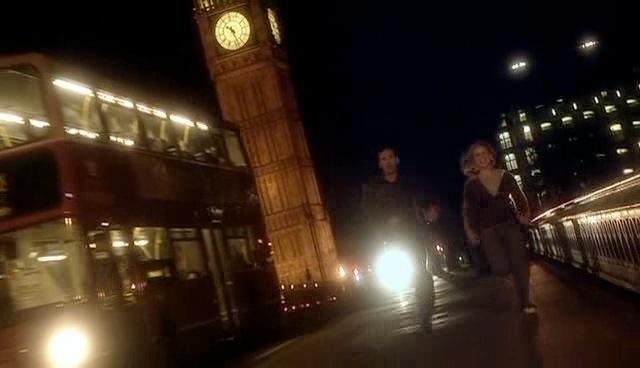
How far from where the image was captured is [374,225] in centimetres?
834

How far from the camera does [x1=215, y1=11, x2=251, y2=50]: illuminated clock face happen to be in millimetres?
52375

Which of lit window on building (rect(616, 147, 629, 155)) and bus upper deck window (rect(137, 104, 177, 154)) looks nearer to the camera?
bus upper deck window (rect(137, 104, 177, 154))

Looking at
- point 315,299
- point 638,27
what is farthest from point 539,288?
point 638,27

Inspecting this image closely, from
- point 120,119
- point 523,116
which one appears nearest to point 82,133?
point 120,119

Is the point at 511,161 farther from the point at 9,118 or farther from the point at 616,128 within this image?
the point at 9,118

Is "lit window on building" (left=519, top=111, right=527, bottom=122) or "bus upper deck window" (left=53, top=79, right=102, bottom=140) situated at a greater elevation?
"lit window on building" (left=519, top=111, right=527, bottom=122)

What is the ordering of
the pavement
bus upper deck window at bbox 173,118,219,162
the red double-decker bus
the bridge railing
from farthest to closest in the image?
1. bus upper deck window at bbox 173,118,219,162
2. the red double-decker bus
3. the bridge railing
4. the pavement

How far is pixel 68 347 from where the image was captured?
34.9 feet

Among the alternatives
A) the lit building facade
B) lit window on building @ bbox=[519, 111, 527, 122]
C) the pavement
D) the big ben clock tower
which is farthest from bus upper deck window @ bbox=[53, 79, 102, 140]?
lit window on building @ bbox=[519, 111, 527, 122]

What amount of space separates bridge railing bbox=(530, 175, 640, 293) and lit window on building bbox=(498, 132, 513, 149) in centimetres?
10725

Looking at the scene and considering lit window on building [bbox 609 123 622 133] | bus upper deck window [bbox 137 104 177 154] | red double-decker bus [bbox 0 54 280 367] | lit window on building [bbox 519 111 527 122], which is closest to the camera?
red double-decker bus [bbox 0 54 280 367]

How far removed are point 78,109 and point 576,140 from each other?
3963 inches

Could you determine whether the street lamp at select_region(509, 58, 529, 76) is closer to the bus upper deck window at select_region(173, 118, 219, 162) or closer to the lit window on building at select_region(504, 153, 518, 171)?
the lit window on building at select_region(504, 153, 518, 171)

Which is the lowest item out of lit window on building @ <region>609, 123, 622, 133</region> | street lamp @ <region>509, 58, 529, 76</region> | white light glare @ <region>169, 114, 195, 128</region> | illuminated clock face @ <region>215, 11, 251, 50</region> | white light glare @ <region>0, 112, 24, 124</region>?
white light glare @ <region>0, 112, 24, 124</region>
